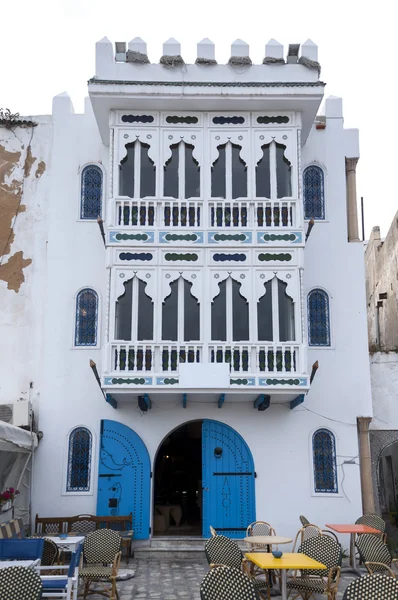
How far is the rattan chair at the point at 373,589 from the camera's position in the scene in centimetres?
674

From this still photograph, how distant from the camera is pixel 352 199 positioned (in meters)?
15.4

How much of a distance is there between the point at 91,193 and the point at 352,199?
5996mm

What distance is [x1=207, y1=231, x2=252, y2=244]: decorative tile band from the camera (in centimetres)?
1379

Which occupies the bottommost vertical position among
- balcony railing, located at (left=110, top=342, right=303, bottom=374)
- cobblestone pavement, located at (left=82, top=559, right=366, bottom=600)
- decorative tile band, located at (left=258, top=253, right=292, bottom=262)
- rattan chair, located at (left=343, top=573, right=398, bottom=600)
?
cobblestone pavement, located at (left=82, top=559, right=366, bottom=600)

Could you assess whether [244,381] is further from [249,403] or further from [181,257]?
[181,257]

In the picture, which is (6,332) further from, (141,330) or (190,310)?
(190,310)

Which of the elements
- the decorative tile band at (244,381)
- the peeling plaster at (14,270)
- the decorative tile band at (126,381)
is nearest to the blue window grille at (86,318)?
the peeling plaster at (14,270)

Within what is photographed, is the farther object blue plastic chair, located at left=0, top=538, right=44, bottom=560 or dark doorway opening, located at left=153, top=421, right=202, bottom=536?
dark doorway opening, located at left=153, top=421, right=202, bottom=536

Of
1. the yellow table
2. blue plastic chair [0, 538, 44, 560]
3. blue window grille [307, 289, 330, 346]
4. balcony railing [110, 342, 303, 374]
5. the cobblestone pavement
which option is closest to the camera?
the yellow table

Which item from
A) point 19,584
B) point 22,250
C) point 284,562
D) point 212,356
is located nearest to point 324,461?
point 212,356

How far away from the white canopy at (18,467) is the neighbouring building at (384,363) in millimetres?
7298

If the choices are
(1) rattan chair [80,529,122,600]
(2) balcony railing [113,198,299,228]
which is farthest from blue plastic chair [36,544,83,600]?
(2) balcony railing [113,198,299,228]

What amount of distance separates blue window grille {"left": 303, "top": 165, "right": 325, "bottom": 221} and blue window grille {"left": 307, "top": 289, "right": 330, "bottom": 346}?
182cm

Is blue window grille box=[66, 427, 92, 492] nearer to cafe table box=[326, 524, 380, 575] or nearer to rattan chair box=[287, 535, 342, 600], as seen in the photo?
cafe table box=[326, 524, 380, 575]
